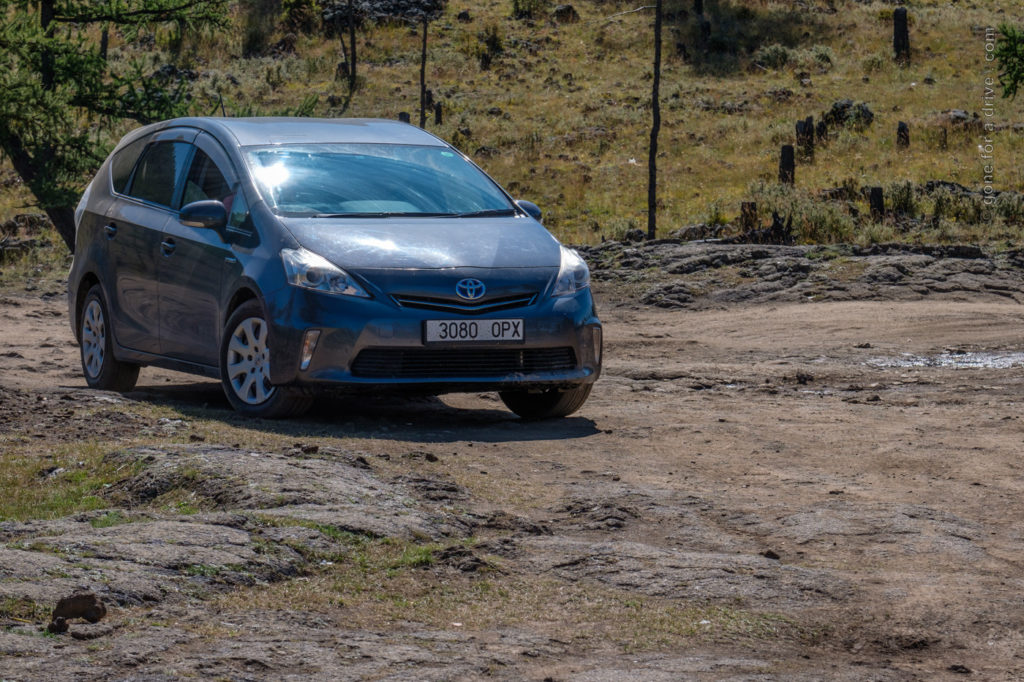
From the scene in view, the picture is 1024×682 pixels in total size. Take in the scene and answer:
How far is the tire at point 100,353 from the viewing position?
9.36m

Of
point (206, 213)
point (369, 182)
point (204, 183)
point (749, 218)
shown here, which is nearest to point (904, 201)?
point (749, 218)

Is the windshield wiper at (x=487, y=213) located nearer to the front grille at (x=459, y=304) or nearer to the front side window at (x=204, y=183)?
the front grille at (x=459, y=304)

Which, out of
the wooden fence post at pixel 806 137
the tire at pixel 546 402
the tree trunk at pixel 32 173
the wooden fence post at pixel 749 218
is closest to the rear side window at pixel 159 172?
the tire at pixel 546 402

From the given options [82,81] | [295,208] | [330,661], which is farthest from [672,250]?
[330,661]

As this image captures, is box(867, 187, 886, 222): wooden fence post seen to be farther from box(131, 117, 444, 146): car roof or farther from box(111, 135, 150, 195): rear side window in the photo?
box(111, 135, 150, 195): rear side window

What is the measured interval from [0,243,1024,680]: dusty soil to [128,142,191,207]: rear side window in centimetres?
127

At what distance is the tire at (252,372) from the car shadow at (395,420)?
2.9 inches

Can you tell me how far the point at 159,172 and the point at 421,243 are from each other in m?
2.27

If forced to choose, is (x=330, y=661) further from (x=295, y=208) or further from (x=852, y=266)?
(x=852, y=266)

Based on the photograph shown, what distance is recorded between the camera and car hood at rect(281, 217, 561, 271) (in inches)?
301

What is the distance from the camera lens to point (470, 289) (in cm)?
761

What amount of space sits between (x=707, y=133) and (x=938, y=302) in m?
22.2

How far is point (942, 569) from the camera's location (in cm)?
495

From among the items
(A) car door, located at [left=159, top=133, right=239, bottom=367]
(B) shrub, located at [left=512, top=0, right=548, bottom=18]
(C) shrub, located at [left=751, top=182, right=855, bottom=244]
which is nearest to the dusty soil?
(A) car door, located at [left=159, top=133, right=239, bottom=367]
